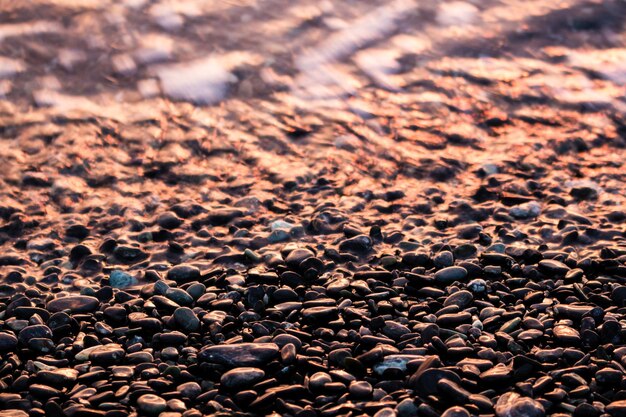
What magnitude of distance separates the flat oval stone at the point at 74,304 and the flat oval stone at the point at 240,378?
1163 millimetres

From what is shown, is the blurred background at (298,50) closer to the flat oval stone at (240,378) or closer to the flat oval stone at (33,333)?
the flat oval stone at (33,333)

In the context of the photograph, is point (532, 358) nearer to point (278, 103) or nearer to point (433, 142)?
point (433, 142)

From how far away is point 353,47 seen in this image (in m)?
8.21

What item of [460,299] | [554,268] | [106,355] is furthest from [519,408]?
[106,355]

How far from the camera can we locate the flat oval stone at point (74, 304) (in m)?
4.32

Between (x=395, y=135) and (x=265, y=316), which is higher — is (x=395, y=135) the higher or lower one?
the higher one

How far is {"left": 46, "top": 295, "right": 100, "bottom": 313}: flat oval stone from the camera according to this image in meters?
4.32

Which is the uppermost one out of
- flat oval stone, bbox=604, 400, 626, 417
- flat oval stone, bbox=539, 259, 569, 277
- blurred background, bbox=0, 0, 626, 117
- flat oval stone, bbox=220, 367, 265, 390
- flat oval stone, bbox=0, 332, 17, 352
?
blurred background, bbox=0, 0, 626, 117

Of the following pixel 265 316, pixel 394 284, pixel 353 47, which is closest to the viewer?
pixel 265 316

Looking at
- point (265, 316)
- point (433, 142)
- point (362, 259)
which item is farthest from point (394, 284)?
point (433, 142)

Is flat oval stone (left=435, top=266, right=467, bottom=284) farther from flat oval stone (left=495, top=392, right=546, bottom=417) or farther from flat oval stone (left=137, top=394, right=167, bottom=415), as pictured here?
flat oval stone (left=137, top=394, right=167, bottom=415)

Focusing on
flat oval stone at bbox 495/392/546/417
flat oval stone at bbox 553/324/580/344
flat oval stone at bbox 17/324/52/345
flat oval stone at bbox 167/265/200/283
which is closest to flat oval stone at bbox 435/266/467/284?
flat oval stone at bbox 553/324/580/344

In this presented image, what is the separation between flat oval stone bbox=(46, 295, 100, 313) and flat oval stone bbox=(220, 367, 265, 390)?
1.16 m

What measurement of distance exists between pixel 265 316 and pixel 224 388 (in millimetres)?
678
